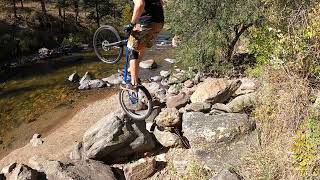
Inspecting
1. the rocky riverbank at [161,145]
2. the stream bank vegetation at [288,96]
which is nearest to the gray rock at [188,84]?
the rocky riverbank at [161,145]

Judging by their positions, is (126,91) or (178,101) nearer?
(126,91)

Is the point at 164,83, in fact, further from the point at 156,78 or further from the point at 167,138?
the point at 167,138

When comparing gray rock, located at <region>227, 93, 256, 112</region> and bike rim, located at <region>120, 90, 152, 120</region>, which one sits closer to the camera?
bike rim, located at <region>120, 90, 152, 120</region>

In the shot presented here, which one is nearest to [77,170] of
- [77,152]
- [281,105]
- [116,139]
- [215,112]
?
[116,139]

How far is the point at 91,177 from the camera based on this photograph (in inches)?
503

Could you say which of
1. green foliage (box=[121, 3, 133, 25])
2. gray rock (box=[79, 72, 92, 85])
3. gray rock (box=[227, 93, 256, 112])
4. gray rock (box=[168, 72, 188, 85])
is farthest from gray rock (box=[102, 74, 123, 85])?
green foliage (box=[121, 3, 133, 25])

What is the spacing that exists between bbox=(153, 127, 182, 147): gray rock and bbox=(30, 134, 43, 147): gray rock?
16.3 feet

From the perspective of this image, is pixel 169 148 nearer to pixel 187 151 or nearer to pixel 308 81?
pixel 187 151

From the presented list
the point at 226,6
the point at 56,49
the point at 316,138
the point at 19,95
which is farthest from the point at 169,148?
the point at 56,49

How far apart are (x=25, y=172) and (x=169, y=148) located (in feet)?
15.4

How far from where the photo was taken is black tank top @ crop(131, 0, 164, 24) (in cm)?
933

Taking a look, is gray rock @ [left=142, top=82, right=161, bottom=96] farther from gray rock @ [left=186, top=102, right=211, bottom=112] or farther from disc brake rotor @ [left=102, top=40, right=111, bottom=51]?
disc brake rotor @ [left=102, top=40, right=111, bottom=51]

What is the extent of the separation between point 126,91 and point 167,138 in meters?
4.19

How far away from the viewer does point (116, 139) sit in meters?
14.1
